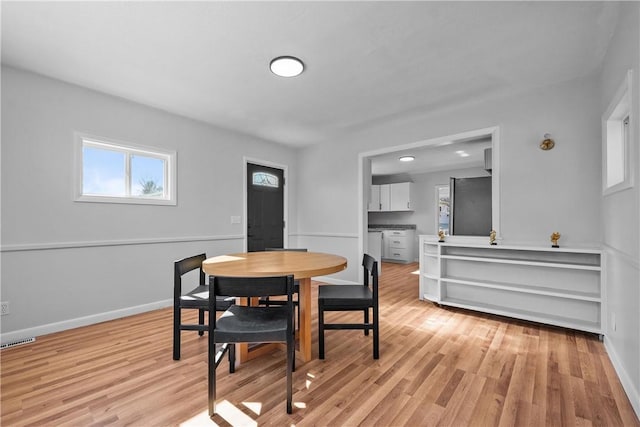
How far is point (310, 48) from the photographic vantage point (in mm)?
2354

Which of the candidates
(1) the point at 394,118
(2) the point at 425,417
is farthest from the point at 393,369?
(1) the point at 394,118

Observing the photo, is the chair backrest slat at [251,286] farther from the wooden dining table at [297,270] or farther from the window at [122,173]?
the window at [122,173]

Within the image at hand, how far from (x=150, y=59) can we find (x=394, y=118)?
2957 millimetres

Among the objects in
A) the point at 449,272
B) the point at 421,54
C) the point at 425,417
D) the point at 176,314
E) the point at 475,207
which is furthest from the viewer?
the point at 475,207

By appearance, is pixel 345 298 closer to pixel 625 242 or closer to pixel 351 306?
pixel 351 306

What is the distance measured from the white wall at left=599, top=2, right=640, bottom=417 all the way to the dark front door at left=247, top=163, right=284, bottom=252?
14.0ft

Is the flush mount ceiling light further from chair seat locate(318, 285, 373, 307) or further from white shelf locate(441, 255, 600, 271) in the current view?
white shelf locate(441, 255, 600, 271)

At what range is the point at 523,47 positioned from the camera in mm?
2357

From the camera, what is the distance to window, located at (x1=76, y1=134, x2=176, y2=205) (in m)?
3.07

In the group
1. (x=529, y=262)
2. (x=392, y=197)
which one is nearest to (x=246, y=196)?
(x=529, y=262)

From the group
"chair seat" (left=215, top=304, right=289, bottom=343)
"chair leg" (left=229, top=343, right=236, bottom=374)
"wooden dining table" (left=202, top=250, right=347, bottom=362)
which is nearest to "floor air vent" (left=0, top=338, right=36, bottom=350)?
"wooden dining table" (left=202, top=250, right=347, bottom=362)

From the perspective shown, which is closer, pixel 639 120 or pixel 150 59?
pixel 639 120

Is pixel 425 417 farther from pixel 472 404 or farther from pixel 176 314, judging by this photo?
pixel 176 314

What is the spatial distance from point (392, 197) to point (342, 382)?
6463 millimetres
